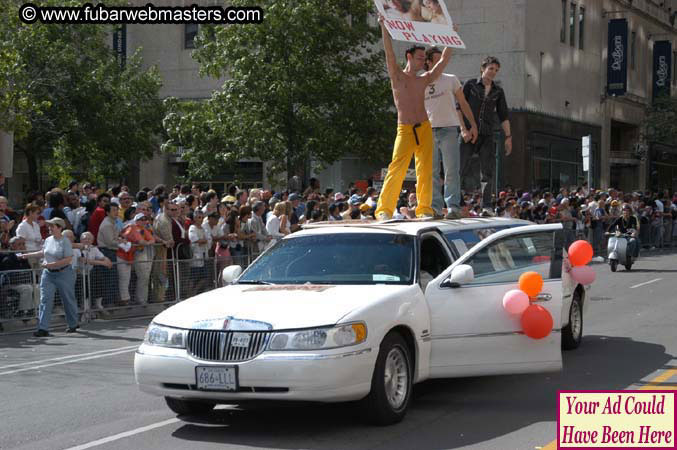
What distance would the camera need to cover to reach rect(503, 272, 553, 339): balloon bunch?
8.83m

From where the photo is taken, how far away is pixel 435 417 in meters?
8.51

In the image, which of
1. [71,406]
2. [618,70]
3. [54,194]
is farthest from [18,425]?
[618,70]

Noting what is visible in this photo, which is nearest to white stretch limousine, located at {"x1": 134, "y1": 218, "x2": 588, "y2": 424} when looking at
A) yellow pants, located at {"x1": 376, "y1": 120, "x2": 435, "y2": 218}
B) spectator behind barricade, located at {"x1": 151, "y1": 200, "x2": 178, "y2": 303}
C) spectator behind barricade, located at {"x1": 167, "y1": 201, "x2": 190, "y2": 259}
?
yellow pants, located at {"x1": 376, "y1": 120, "x2": 435, "y2": 218}

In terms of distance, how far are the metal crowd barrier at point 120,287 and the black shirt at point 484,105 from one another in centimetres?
626

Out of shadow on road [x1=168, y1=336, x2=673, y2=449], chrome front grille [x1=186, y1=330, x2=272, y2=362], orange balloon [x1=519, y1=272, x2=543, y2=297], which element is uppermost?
orange balloon [x1=519, y1=272, x2=543, y2=297]

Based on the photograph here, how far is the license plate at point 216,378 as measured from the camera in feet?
24.9

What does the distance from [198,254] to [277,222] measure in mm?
1929

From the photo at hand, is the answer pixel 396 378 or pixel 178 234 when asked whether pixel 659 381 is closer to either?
pixel 396 378

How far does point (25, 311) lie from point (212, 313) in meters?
8.42

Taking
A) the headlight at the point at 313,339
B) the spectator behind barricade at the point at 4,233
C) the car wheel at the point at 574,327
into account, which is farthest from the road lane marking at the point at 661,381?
the spectator behind barricade at the point at 4,233

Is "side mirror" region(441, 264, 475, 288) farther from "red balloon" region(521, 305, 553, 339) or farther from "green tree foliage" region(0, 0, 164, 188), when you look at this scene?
"green tree foliage" region(0, 0, 164, 188)

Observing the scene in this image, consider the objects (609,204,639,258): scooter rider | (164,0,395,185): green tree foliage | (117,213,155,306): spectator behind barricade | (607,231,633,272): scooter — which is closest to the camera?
(117,213,155,306): spectator behind barricade

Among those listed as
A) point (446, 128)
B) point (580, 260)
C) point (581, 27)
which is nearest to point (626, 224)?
point (446, 128)

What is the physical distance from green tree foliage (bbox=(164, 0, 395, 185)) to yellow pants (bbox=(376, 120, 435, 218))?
62.8ft
